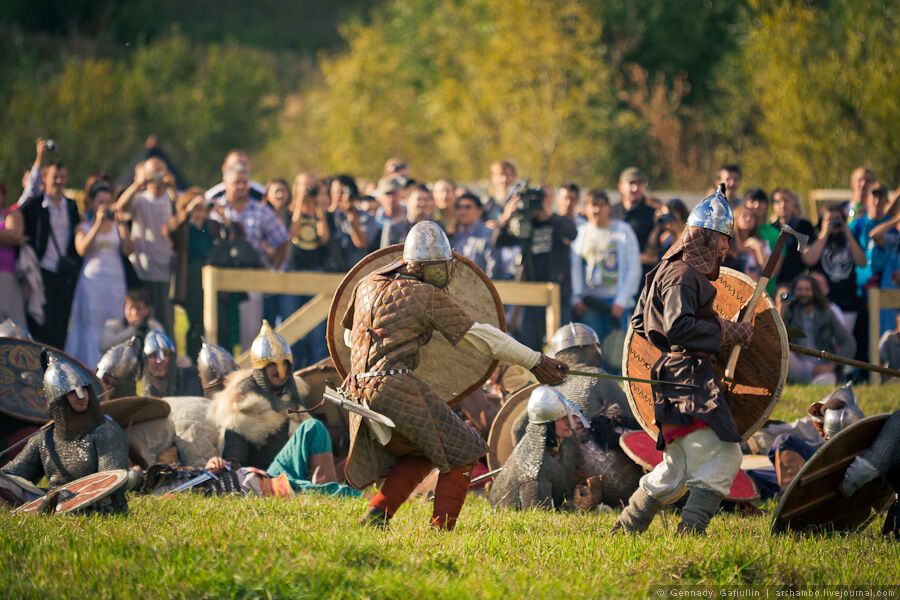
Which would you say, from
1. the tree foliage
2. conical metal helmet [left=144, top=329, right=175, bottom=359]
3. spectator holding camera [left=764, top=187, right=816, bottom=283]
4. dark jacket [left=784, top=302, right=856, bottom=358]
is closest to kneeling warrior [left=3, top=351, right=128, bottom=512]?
conical metal helmet [left=144, top=329, right=175, bottom=359]

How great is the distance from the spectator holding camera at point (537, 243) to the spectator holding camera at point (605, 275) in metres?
0.11

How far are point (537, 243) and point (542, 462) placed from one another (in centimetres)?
425

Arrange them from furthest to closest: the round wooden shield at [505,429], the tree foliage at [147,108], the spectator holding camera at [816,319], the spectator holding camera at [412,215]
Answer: the tree foliage at [147,108], the spectator holding camera at [816,319], the spectator holding camera at [412,215], the round wooden shield at [505,429]

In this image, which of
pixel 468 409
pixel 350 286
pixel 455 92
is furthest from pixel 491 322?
pixel 455 92

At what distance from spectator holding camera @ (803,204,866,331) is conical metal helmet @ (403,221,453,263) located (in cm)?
637

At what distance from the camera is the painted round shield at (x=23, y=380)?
9172 millimetres

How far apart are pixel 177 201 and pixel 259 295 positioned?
128 centimetres

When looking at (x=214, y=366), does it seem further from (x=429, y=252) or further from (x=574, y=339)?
(x=429, y=252)

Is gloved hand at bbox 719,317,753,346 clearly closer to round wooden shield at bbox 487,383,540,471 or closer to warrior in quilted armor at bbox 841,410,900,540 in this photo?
warrior in quilted armor at bbox 841,410,900,540

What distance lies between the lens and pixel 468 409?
1023 cm

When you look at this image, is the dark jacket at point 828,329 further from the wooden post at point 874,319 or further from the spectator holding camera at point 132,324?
the spectator holding camera at point 132,324

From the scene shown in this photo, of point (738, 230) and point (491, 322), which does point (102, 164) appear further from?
point (491, 322)

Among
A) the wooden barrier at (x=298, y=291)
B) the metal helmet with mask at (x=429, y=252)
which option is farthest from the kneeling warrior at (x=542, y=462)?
the wooden barrier at (x=298, y=291)

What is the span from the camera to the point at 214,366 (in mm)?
10523
